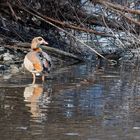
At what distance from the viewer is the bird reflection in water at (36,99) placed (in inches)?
311

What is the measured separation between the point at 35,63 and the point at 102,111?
11.6 ft

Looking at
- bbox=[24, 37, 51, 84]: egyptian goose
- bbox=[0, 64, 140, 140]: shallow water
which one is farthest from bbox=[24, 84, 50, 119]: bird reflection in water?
bbox=[24, 37, 51, 84]: egyptian goose

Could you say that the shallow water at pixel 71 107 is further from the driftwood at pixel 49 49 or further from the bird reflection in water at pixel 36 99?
the driftwood at pixel 49 49

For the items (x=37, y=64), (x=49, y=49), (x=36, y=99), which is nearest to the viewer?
(x=36, y=99)

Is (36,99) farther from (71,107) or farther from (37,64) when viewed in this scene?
(37,64)

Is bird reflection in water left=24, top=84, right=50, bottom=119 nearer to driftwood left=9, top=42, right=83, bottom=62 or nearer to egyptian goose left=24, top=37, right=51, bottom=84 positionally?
egyptian goose left=24, top=37, right=51, bottom=84

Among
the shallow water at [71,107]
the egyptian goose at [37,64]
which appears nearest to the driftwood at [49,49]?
the shallow water at [71,107]

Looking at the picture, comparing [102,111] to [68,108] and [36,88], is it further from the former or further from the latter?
[36,88]

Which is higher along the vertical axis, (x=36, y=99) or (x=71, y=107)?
(x=36, y=99)

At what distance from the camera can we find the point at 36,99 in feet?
29.7

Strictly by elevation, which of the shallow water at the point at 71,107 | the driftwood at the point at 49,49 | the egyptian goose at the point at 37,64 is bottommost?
the shallow water at the point at 71,107

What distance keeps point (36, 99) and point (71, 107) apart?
0.85 metres

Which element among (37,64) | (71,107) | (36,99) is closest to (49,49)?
(37,64)

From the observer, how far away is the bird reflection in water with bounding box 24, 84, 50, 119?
25.9 feet
